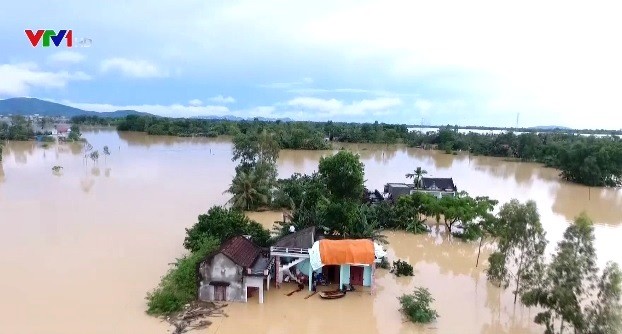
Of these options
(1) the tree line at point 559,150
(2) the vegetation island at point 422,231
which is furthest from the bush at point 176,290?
(1) the tree line at point 559,150

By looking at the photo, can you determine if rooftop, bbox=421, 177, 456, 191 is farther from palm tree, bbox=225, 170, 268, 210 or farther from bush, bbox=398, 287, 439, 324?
bush, bbox=398, 287, 439, 324

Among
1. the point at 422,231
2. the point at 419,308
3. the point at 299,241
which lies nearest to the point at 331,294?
the point at 299,241

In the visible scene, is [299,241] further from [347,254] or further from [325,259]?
[347,254]

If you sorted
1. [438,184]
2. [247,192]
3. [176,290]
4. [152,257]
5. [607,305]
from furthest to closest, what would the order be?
[438,184]
[247,192]
[152,257]
[176,290]
[607,305]

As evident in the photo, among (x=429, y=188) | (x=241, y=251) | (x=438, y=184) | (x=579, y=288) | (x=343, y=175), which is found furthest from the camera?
(x=438, y=184)

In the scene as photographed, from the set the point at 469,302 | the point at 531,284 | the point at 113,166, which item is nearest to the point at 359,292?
the point at 469,302

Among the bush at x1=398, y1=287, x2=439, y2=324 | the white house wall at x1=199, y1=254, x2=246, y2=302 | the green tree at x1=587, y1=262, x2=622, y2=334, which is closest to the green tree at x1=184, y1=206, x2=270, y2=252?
the white house wall at x1=199, y1=254, x2=246, y2=302
